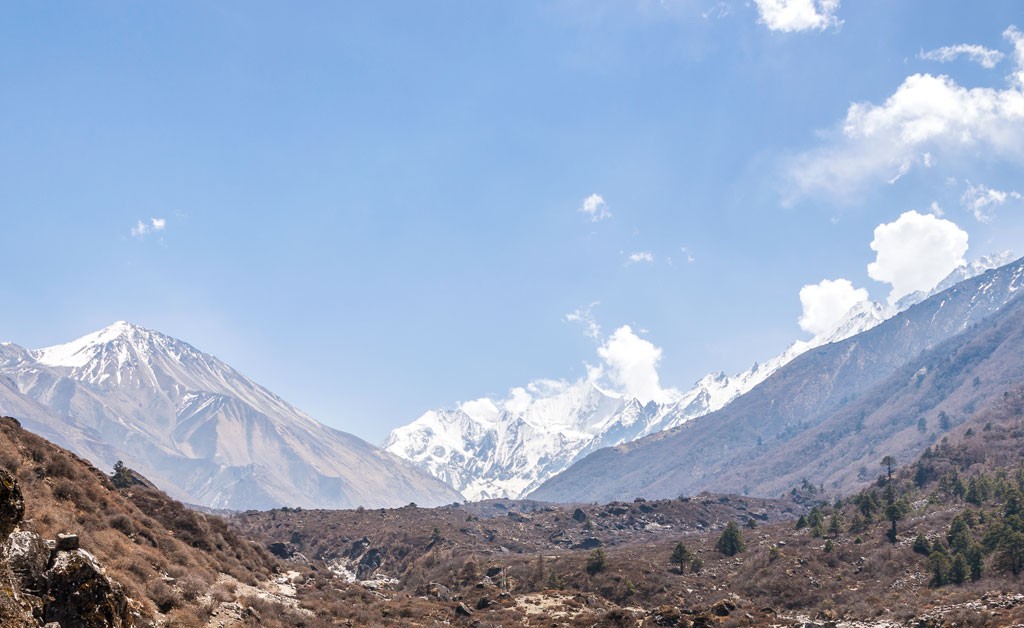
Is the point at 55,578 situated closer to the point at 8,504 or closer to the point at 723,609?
the point at 8,504

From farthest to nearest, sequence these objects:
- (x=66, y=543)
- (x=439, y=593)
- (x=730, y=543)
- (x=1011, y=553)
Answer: (x=730, y=543), (x=1011, y=553), (x=439, y=593), (x=66, y=543)

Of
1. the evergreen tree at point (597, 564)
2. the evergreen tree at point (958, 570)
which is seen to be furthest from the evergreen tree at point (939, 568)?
the evergreen tree at point (597, 564)

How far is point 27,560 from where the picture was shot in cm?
1474

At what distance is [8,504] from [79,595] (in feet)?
10.3

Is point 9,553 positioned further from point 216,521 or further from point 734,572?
point 734,572

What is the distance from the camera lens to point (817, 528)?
107 m

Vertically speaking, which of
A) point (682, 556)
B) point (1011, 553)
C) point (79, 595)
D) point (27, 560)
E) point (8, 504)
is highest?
point (8, 504)

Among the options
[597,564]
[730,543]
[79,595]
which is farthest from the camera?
[730,543]

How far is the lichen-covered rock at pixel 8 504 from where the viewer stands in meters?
13.5

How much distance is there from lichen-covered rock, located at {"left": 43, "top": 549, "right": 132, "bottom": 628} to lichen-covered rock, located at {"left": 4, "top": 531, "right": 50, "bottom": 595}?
9.9 inches

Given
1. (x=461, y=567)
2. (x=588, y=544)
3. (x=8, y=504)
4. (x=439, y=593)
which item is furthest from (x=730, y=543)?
(x=8, y=504)

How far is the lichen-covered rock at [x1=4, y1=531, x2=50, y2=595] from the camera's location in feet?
46.9

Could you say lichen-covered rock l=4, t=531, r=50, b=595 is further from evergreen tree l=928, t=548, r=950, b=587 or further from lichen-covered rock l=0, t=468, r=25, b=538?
evergreen tree l=928, t=548, r=950, b=587

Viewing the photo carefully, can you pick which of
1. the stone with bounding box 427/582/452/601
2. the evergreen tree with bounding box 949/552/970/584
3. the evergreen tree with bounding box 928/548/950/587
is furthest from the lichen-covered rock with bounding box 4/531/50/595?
the evergreen tree with bounding box 928/548/950/587
